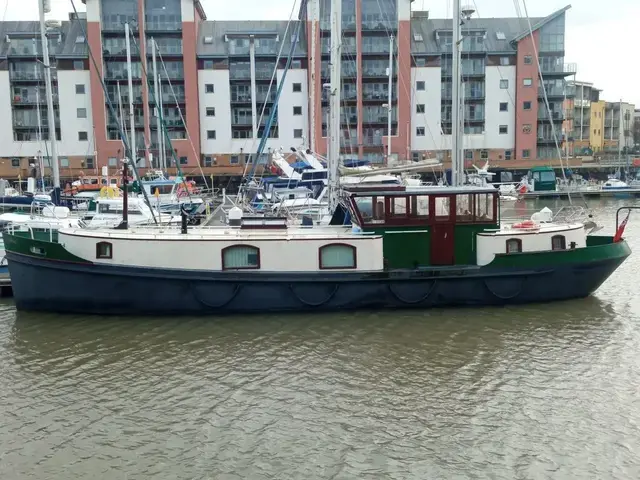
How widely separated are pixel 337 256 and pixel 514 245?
466cm

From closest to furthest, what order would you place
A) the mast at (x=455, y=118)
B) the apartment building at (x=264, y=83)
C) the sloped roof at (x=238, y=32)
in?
the mast at (x=455, y=118) → the apartment building at (x=264, y=83) → the sloped roof at (x=238, y=32)

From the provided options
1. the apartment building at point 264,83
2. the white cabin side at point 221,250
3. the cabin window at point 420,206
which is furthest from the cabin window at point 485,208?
the apartment building at point 264,83

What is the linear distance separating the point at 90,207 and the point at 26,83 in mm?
41117

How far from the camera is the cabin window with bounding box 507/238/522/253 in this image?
55.4 feet

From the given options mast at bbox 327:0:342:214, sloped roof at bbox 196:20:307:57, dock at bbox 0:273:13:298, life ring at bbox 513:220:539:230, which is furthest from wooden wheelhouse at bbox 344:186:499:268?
sloped roof at bbox 196:20:307:57

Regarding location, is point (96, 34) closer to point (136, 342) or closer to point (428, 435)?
point (136, 342)

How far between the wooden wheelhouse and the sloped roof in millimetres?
51641

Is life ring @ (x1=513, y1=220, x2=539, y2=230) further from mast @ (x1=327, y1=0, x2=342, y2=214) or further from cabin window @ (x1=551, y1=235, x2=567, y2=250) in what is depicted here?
mast @ (x1=327, y1=0, x2=342, y2=214)

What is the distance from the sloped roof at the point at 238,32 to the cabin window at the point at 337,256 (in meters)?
52.1

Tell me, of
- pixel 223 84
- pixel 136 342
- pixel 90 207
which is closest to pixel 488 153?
pixel 223 84

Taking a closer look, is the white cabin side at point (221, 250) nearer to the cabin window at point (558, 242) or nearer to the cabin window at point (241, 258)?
the cabin window at point (241, 258)

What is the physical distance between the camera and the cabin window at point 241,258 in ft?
53.2

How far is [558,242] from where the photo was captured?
17484 millimetres

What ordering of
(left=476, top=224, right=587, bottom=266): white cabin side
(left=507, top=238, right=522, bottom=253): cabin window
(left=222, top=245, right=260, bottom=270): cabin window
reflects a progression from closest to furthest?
(left=222, top=245, right=260, bottom=270): cabin window, (left=476, top=224, right=587, bottom=266): white cabin side, (left=507, top=238, right=522, bottom=253): cabin window
